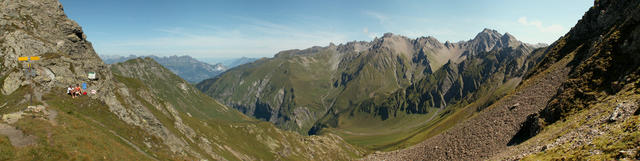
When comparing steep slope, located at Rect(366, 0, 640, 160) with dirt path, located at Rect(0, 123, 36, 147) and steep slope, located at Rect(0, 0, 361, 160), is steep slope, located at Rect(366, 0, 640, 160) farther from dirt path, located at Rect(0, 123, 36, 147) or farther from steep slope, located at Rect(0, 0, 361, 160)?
dirt path, located at Rect(0, 123, 36, 147)

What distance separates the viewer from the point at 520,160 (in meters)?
37.8

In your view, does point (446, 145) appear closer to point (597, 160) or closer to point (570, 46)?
point (597, 160)

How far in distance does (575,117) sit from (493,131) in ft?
66.8

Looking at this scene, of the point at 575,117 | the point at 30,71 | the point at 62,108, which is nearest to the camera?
the point at 575,117

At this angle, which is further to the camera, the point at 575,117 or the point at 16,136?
the point at 575,117

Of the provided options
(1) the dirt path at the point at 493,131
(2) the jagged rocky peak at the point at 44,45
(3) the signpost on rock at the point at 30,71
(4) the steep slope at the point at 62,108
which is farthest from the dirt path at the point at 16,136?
(1) the dirt path at the point at 493,131

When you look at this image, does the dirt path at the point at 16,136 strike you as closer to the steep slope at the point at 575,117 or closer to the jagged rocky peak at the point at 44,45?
the jagged rocky peak at the point at 44,45

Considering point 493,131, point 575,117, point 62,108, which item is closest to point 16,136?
point 62,108

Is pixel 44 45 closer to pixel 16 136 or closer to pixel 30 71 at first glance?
pixel 30 71

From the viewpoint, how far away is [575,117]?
154 feet

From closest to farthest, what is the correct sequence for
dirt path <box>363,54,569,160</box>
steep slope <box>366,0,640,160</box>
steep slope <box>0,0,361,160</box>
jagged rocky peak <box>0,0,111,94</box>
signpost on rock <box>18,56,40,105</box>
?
steep slope <box>366,0,640,160</box>, steep slope <box>0,0,361,160</box>, dirt path <box>363,54,569,160</box>, signpost on rock <box>18,56,40,105</box>, jagged rocky peak <box>0,0,111,94</box>

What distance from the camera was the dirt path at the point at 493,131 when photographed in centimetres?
6238

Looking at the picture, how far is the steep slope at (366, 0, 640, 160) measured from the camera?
30234mm

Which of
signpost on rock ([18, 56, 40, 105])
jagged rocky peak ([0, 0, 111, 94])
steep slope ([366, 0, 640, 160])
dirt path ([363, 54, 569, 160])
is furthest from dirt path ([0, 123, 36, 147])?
dirt path ([363, 54, 569, 160])
